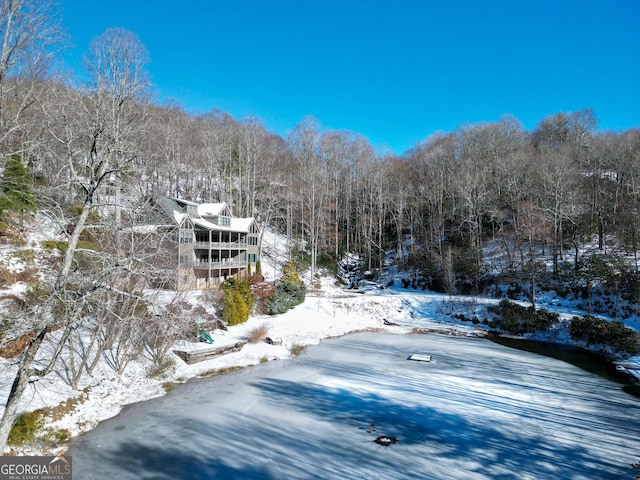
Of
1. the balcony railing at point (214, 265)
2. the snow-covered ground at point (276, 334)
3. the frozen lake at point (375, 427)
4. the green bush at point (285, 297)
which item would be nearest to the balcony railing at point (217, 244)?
the balcony railing at point (214, 265)

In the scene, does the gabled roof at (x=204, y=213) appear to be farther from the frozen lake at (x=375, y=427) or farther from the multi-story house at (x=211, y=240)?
the frozen lake at (x=375, y=427)

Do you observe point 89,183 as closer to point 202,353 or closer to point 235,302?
point 202,353

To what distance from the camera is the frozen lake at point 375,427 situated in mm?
8336

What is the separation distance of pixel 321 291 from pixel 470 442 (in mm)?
24549

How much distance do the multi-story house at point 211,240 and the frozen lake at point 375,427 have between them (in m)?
14.2

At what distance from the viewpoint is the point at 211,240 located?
98.6 ft

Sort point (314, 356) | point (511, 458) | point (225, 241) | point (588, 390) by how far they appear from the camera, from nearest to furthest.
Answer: point (511, 458), point (588, 390), point (314, 356), point (225, 241)

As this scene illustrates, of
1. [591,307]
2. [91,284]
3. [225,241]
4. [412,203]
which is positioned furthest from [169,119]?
[591,307]

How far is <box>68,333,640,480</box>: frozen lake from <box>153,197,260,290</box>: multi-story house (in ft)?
46.6

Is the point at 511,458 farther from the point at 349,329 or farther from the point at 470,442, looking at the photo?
the point at 349,329

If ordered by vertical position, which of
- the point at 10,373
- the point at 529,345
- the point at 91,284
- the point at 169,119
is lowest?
the point at 529,345

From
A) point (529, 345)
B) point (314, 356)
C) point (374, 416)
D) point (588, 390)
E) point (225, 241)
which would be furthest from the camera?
point (225, 241)

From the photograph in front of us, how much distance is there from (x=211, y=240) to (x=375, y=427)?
23237 mm

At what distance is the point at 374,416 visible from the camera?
11.2 metres
